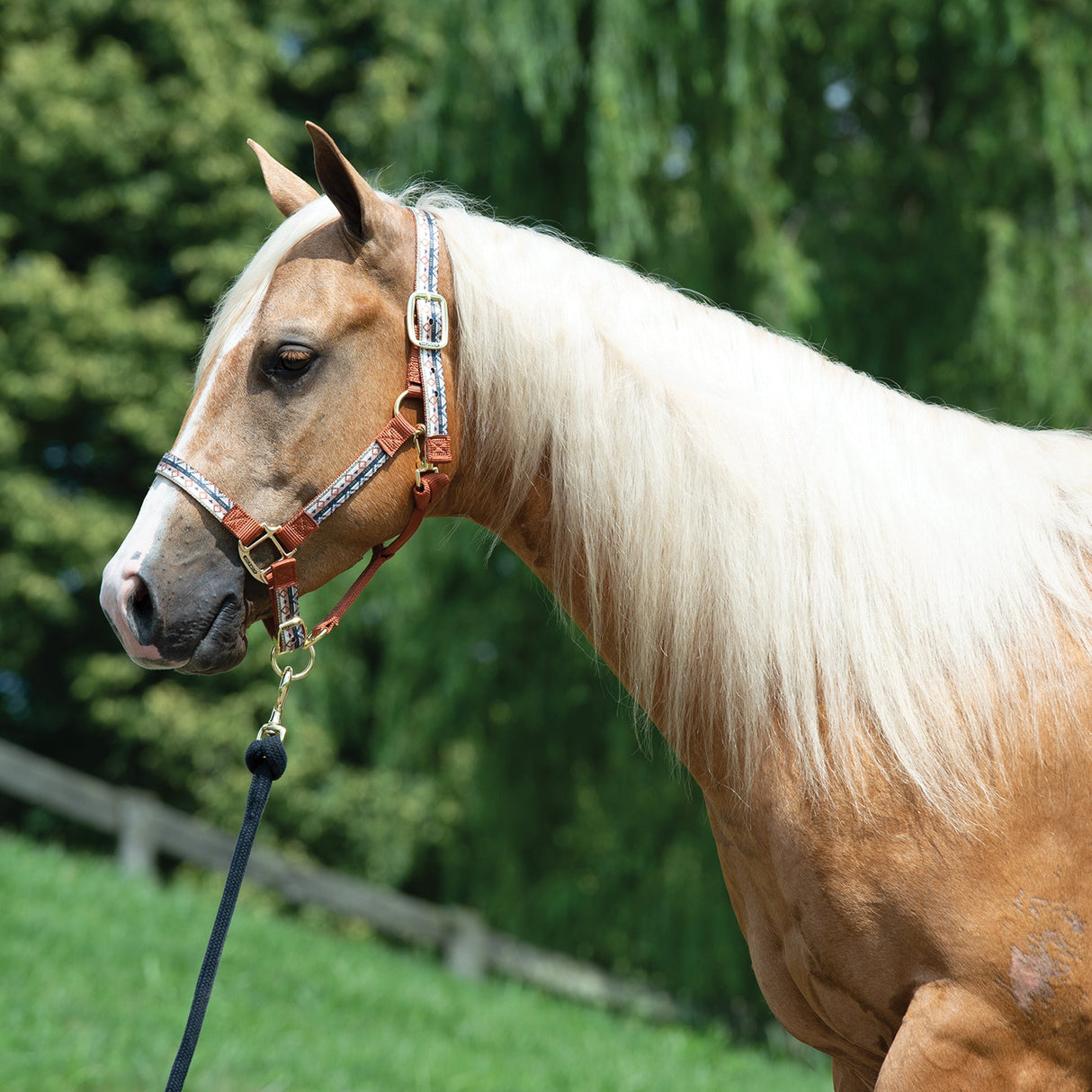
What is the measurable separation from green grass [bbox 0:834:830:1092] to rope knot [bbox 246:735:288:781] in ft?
7.35

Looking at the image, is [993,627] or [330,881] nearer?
[993,627]

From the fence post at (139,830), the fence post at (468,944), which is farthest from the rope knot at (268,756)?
the fence post at (139,830)

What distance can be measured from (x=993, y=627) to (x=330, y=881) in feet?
25.8

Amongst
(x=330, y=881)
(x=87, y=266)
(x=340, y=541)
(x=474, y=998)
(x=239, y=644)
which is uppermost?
(x=340, y=541)

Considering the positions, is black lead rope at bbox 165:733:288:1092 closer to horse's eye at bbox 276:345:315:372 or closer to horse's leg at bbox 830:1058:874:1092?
horse's eye at bbox 276:345:315:372

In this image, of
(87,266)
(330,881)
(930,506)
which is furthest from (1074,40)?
(87,266)

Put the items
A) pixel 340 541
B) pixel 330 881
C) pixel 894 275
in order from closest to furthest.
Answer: pixel 340 541, pixel 894 275, pixel 330 881

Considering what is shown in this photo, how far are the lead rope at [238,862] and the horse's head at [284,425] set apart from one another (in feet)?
0.61

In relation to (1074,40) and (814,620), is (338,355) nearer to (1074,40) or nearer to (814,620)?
(814,620)

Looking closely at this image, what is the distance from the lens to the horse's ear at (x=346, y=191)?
165cm

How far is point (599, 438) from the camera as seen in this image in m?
1.73

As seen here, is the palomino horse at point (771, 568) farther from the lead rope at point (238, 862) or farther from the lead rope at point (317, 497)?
the lead rope at point (238, 862)

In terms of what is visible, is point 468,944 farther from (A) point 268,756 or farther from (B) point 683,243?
(A) point 268,756

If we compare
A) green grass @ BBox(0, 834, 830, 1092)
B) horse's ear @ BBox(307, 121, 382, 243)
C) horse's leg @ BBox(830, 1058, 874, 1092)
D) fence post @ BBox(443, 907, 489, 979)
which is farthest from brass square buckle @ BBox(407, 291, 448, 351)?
fence post @ BBox(443, 907, 489, 979)
